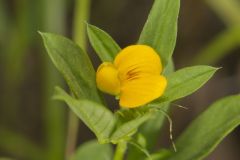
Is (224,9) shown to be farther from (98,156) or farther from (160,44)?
(160,44)

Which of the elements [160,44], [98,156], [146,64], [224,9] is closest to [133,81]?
[146,64]

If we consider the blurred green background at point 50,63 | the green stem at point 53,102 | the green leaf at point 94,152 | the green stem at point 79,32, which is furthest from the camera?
the blurred green background at point 50,63

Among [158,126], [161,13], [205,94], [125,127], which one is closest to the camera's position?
[125,127]

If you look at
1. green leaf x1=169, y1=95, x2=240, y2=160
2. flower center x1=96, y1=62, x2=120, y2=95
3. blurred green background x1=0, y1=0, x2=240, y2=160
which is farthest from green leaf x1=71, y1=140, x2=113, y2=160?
flower center x1=96, y1=62, x2=120, y2=95

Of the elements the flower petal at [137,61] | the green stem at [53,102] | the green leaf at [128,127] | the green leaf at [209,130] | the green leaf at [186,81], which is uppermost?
the flower petal at [137,61]

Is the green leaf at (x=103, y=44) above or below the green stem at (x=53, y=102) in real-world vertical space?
above

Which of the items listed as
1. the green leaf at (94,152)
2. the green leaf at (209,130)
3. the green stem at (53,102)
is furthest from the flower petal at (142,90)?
the green stem at (53,102)

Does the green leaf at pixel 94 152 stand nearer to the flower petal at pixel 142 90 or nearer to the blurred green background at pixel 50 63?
the blurred green background at pixel 50 63
